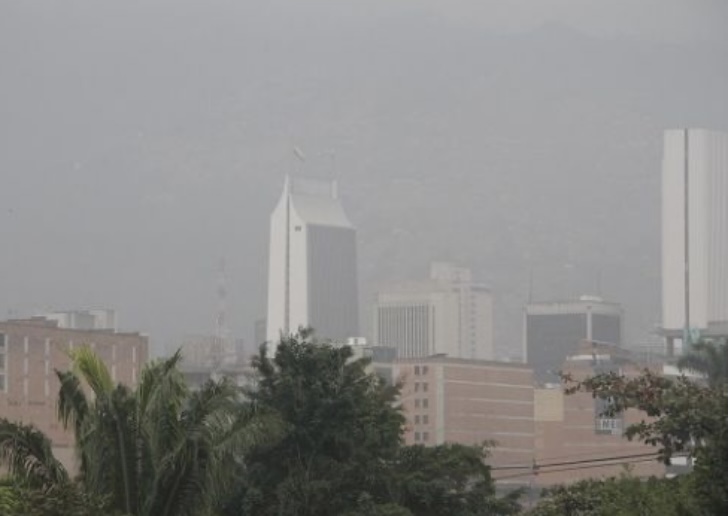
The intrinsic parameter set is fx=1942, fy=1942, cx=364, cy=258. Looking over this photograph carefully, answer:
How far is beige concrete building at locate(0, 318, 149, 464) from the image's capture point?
18750 centimetres

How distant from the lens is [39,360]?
192 meters

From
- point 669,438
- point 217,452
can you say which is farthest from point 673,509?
point 217,452

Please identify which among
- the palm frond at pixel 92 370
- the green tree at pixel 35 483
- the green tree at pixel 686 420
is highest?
the palm frond at pixel 92 370

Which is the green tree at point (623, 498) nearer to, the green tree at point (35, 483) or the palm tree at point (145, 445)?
the palm tree at point (145, 445)

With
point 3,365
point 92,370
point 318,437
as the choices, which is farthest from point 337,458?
point 3,365

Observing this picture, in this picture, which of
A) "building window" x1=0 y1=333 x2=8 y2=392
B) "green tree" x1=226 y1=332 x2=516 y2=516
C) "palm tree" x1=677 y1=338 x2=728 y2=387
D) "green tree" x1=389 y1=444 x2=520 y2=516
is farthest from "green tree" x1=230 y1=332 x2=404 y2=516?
"building window" x1=0 y1=333 x2=8 y2=392

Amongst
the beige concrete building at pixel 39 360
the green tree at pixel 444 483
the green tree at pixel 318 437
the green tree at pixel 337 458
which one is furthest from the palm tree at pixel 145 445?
the beige concrete building at pixel 39 360

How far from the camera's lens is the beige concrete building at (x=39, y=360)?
187500 millimetres

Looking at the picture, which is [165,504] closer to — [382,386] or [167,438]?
[167,438]

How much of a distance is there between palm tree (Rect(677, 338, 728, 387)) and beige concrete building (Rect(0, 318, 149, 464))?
91.5 metres

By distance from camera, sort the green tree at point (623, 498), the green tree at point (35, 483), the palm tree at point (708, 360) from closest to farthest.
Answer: the green tree at point (35, 483), the green tree at point (623, 498), the palm tree at point (708, 360)

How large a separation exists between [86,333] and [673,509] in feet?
542

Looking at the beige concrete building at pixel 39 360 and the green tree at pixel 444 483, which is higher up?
the beige concrete building at pixel 39 360

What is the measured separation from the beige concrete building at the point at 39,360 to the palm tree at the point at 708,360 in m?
91.5
